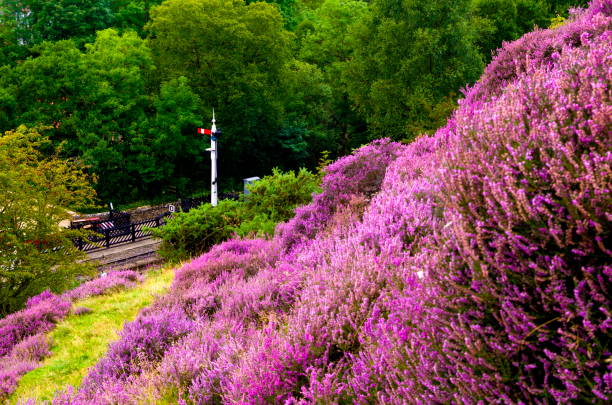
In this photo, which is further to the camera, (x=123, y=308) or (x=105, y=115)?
(x=105, y=115)

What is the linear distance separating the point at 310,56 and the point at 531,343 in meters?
45.8

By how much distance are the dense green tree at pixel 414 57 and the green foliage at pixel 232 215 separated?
15425mm

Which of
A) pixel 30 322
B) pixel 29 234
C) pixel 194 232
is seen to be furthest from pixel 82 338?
pixel 29 234

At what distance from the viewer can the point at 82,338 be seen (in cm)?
800

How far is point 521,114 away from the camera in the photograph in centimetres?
286

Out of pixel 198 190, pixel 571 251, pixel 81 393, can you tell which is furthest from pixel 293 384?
pixel 198 190

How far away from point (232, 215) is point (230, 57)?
2424 cm

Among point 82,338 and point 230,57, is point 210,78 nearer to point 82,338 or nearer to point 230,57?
point 230,57

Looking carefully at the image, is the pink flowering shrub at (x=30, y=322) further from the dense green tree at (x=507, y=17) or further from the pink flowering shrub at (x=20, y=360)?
the dense green tree at (x=507, y=17)

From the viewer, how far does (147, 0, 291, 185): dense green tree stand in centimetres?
3534

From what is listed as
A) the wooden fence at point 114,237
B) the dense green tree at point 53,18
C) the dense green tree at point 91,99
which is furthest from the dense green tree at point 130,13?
the wooden fence at point 114,237

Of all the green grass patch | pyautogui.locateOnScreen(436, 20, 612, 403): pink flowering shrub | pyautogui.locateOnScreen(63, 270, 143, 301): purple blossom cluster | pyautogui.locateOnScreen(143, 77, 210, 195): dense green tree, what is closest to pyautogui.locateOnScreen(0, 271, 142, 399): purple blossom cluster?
pyautogui.locateOnScreen(63, 270, 143, 301): purple blossom cluster

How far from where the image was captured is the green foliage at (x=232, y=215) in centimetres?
1421

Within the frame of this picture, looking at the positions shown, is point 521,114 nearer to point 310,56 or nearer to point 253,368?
point 253,368
